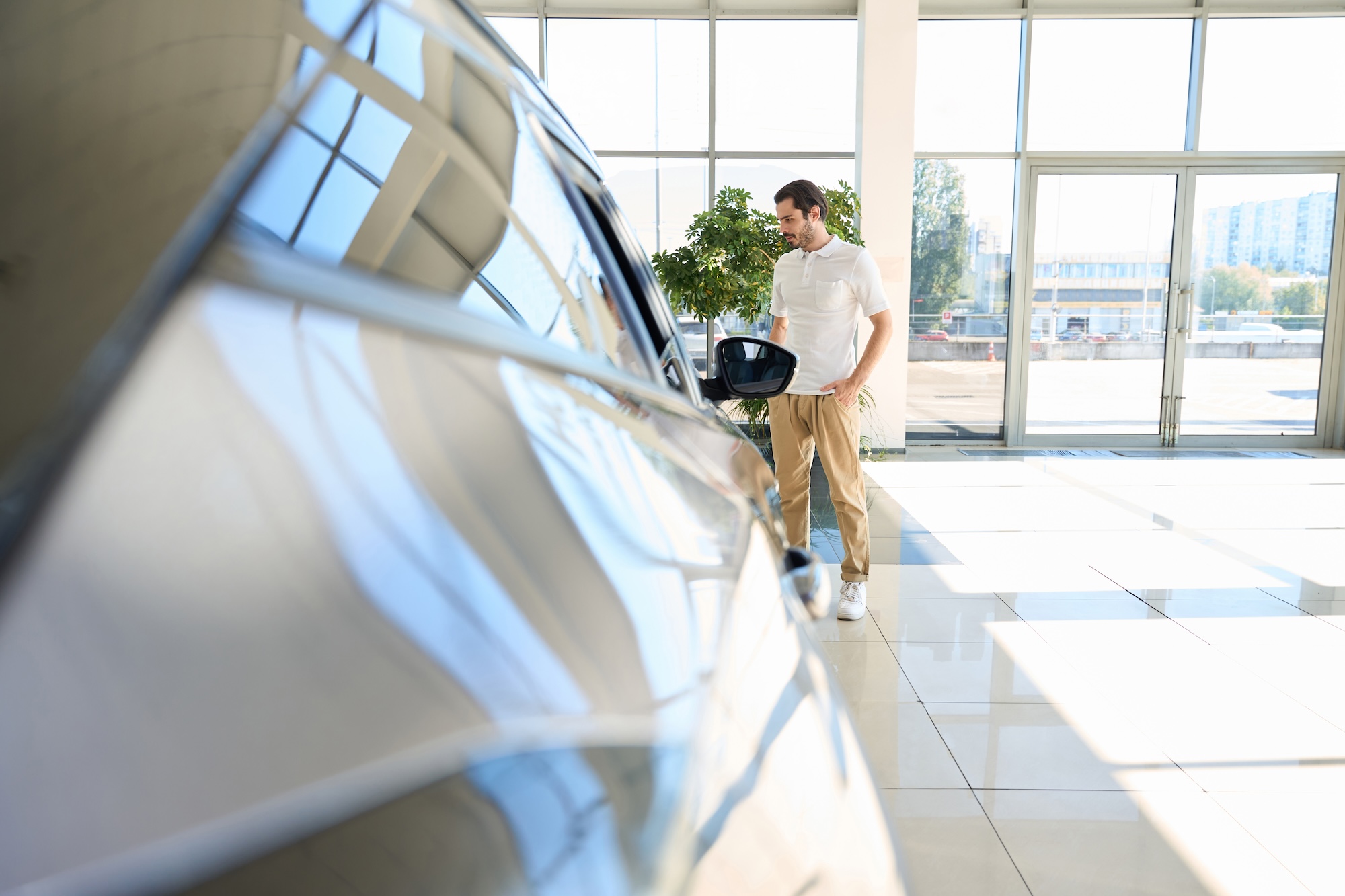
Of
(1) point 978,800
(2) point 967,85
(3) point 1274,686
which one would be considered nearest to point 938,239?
(2) point 967,85

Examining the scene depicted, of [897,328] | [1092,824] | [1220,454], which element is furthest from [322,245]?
[1220,454]

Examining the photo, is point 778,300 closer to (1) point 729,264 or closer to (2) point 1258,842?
(2) point 1258,842

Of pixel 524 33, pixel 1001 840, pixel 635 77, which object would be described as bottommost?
pixel 1001 840

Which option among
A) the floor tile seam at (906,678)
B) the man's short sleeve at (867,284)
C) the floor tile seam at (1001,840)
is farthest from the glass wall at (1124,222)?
the floor tile seam at (1001,840)

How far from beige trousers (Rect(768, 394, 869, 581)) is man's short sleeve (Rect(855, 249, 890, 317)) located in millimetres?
367

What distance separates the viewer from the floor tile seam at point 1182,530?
4145mm

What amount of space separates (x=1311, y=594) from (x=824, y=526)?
2.27m

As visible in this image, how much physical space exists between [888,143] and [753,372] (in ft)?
19.8

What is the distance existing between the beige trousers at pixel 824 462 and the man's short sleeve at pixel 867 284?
37cm

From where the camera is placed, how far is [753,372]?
172 centimetres

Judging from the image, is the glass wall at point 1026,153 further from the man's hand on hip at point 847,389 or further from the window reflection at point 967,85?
the man's hand on hip at point 847,389

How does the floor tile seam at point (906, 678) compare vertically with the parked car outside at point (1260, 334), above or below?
below

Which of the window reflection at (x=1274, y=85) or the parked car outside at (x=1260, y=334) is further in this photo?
the parked car outside at (x=1260, y=334)

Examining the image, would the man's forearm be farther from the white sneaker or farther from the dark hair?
the white sneaker
